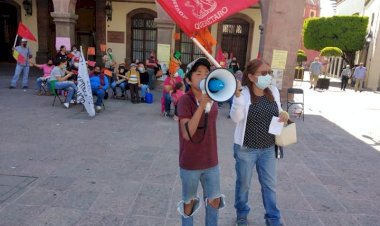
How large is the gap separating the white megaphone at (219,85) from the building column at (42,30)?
56.9ft

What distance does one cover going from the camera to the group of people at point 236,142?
2.49 m

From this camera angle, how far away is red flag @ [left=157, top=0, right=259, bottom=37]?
3.08m

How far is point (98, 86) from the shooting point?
28.9ft

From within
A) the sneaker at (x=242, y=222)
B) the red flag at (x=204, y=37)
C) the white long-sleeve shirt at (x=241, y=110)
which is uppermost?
the red flag at (x=204, y=37)

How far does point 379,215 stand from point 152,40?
1559 cm

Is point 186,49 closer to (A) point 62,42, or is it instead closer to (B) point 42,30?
(A) point 62,42

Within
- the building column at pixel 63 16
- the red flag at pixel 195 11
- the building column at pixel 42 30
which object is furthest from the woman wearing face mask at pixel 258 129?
the building column at pixel 42 30

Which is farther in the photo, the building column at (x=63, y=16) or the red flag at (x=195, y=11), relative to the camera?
the building column at (x=63, y=16)

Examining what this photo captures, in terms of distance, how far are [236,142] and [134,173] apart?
2070mm

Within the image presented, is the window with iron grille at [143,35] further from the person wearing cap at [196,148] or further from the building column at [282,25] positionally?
the person wearing cap at [196,148]

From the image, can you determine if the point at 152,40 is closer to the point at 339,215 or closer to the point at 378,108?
the point at 378,108

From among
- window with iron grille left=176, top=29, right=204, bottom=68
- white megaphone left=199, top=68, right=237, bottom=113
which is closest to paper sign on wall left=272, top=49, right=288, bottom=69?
window with iron grille left=176, top=29, right=204, bottom=68

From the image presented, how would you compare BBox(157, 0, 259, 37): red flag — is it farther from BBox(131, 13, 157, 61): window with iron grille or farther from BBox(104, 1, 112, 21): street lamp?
BBox(104, 1, 112, 21): street lamp

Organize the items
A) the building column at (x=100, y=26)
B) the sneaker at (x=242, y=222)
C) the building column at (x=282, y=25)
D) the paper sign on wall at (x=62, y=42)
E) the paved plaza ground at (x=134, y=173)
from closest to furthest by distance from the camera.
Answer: the sneaker at (x=242, y=222), the paved plaza ground at (x=134, y=173), the building column at (x=282, y=25), the paper sign on wall at (x=62, y=42), the building column at (x=100, y=26)
